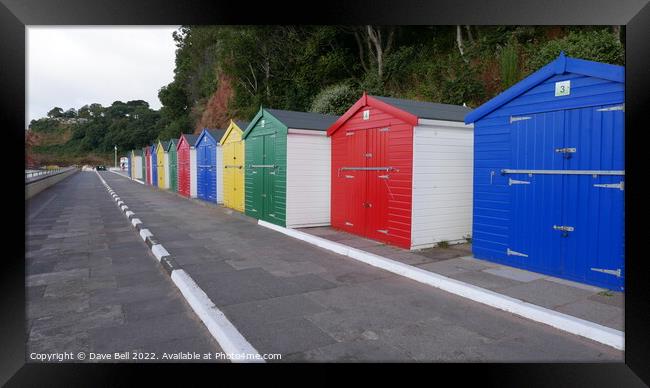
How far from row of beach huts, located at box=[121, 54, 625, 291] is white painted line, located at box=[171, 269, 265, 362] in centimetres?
426

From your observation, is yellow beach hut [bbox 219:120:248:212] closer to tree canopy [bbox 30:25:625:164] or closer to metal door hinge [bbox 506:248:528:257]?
tree canopy [bbox 30:25:625:164]

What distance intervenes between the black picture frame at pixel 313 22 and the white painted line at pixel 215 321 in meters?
0.26

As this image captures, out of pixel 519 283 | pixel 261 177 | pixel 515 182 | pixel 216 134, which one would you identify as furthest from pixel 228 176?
pixel 519 283

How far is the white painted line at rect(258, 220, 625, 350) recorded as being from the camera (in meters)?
4.11

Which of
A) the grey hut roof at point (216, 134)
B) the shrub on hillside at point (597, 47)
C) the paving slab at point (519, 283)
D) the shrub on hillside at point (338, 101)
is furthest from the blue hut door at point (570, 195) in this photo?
the grey hut roof at point (216, 134)

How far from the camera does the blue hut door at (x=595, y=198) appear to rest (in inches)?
208

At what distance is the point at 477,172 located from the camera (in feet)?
24.2

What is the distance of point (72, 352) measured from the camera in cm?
399

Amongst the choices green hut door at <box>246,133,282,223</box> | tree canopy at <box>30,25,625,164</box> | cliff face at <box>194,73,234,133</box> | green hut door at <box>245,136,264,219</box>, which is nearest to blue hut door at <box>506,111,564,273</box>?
tree canopy at <box>30,25,625,164</box>

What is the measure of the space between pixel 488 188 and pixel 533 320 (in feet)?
9.66

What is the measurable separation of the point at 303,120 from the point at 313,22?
7.88m

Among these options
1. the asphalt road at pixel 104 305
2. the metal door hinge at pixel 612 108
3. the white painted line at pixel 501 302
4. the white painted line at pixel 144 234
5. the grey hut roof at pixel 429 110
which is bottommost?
the asphalt road at pixel 104 305

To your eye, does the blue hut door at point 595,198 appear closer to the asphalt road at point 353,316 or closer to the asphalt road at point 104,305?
the asphalt road at point 353,316

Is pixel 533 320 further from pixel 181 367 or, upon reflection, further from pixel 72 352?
pixel 72 352
